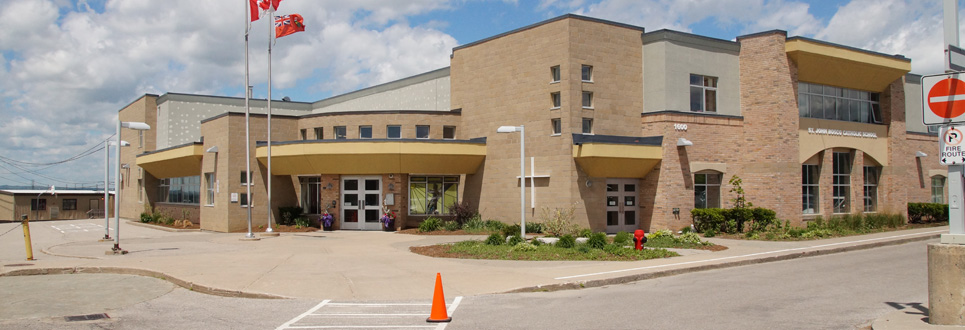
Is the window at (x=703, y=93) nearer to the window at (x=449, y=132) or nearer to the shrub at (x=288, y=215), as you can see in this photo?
the window at (x=449, y=132)

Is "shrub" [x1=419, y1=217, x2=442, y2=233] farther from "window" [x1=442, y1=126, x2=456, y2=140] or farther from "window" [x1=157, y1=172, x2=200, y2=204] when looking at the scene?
"window" [x1=157, y1=172, x2=200, y2=204]

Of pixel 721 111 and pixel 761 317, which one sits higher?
pixel 721 111

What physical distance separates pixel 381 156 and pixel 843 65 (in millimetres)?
20754

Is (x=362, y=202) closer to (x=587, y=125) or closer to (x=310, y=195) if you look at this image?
(x=310, y=195)

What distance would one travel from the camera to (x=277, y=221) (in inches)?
1196

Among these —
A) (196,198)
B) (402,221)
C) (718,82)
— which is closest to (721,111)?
(718,82)

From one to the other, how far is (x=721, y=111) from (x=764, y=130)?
6.15ft

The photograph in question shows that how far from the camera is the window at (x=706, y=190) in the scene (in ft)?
89.7

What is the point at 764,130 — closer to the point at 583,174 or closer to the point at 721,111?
the point at 721,111

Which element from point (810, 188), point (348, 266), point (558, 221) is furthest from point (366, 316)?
point (810, 188)

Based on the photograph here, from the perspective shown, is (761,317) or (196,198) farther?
(196,198)

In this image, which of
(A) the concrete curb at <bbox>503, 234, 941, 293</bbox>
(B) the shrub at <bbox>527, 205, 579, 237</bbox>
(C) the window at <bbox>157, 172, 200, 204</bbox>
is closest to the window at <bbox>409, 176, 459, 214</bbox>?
(B) the shrub at <bbox>527, 205, 579, 237</bbox>

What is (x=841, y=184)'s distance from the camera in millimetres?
31188

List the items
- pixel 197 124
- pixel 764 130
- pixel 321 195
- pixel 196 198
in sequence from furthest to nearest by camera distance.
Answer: pixel 197 124 < pixel 196 198 < pixel 321 195 < pixel 764 130
